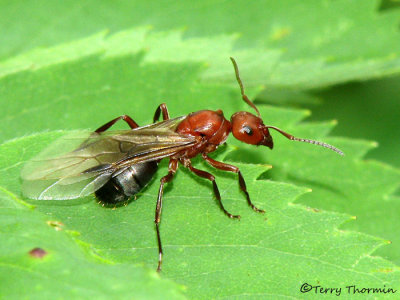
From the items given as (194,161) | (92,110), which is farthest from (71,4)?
(194,161)

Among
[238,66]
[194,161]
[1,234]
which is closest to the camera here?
[1,234]

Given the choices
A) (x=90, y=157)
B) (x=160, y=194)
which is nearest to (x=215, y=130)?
(x=160, y=194)

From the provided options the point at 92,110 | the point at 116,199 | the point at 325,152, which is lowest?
the point at 325,152

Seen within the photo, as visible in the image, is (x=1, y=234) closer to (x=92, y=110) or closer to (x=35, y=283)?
(x=35, y=283)

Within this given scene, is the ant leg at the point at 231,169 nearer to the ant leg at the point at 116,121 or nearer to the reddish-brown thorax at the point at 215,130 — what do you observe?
the reddish-brown thorax at the point at 215,130

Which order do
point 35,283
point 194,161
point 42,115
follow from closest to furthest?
point 35,283, point 42,115, point 194,161

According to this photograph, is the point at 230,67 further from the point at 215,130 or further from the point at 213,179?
the point at 213,179

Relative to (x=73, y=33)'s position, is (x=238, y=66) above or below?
below

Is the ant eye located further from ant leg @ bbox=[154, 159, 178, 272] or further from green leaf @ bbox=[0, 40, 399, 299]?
ant leg @ bbox=[154, 159, 178, 272]
